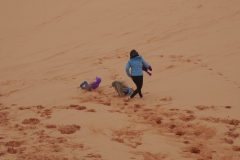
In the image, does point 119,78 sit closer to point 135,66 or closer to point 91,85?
point 91,85

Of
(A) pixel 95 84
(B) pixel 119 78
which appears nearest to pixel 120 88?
(A) pixel 95 84

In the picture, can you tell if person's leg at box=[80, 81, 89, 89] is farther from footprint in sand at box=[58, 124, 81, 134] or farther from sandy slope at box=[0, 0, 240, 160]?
footprint in sand at box=[58, 124, 81, 134]

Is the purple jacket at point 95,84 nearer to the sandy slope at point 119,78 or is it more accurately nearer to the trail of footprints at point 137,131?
the sandy slope at point 119,78

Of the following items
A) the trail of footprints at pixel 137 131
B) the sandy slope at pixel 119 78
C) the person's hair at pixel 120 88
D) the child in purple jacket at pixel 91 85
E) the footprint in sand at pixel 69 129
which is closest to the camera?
the trail of footprints at pixel 137 131

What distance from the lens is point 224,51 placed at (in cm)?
1023

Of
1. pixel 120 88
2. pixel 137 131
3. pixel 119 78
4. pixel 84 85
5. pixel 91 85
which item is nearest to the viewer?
pixel 137 131

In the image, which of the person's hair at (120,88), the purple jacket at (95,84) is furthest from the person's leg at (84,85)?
the person's hair at (120,88)

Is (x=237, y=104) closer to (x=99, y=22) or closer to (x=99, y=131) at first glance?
(x=99, y=131)

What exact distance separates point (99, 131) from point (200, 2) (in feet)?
36.1

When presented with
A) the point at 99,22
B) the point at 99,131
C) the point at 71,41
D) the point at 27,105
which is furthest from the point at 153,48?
the point at 99,131

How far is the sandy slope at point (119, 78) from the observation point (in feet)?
16.5

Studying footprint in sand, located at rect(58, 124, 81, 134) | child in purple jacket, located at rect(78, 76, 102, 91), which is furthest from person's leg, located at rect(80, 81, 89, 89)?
footprint in sand, located at rect(58, 124, 81, 134)

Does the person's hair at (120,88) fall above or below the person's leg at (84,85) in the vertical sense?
below

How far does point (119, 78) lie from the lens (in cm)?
877
